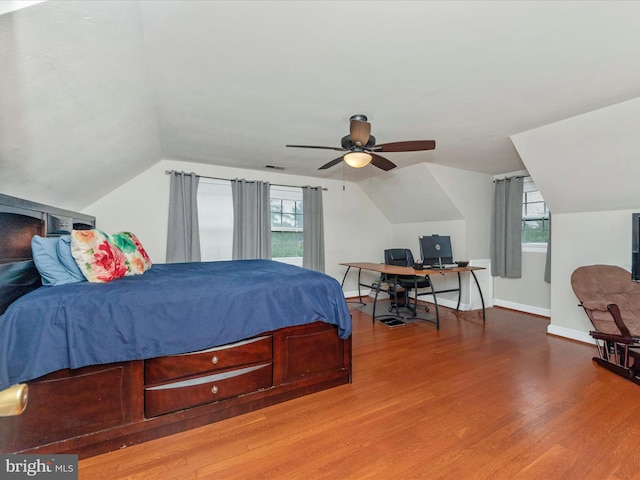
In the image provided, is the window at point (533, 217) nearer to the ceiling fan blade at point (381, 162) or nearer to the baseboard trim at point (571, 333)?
the baseboard trim at point (571, 333)

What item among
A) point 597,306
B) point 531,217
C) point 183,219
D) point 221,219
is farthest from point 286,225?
point 597,306

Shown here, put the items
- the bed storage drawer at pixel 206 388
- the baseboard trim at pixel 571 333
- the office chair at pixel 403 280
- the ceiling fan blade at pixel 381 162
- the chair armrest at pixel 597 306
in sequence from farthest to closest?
the office chair at pixel 403 280 < the baseboard trim at pixel 571 333 < the ceiling fan blade at pixel 381 162 < the chair armrest at pixel 597 306 < the bed storage drawer at pixel 206 388

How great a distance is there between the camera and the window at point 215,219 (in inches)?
175

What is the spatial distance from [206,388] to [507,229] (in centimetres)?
480

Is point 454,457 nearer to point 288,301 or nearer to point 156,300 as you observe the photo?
point 288,301

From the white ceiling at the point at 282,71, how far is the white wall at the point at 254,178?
96cm

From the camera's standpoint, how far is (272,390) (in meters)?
2.07

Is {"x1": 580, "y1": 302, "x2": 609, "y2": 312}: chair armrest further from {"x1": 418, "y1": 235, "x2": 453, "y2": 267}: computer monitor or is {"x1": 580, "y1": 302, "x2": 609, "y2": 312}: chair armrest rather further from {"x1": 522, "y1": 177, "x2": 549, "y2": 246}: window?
{"x1": 522, "y1": 177, "x2": 549, "y2": 246}: window

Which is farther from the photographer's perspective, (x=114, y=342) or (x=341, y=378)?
(x=341, y=378)

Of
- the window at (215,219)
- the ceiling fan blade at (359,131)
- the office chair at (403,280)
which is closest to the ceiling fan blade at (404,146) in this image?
the ceiling fan blade at (359,131)

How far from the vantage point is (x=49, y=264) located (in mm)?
1781

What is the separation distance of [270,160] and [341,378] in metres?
3.08

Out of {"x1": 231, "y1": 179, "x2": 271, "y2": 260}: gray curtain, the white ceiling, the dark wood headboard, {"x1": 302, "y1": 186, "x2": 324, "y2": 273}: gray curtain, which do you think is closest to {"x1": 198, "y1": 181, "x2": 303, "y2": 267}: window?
{"x1": 231, "y1": 179, "x2": 271, "y2": 260}: gray curtain

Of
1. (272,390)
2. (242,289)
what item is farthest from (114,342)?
(272,390)
